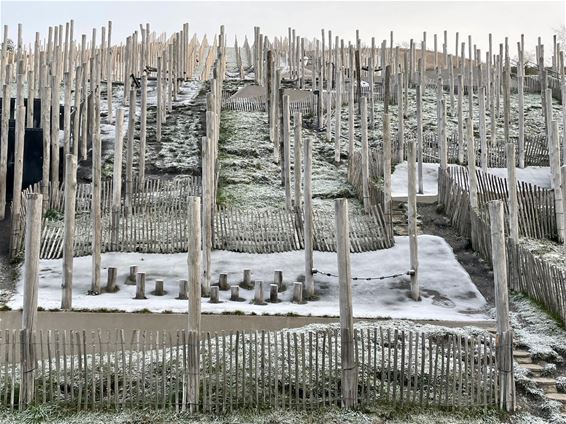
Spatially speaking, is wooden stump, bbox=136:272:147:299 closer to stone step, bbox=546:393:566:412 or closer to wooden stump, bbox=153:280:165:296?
wooden stump, bbox=153:280:165:296

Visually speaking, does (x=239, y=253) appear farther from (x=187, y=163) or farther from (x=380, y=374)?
(x=187, y=163)

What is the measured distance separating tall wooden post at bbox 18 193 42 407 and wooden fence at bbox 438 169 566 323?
657 centimetres

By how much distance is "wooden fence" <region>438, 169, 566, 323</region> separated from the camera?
22.5ft

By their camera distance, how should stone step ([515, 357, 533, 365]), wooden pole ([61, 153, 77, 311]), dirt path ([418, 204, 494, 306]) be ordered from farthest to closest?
dirt path ([418, 204, 494, 306]) < wooden pole ([61, 153, 77, 311]) < stone step ([515, 357, 533, 365])

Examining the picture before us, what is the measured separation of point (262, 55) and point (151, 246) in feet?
48.7

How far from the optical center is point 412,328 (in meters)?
6.58

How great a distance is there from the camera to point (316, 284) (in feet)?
27.9

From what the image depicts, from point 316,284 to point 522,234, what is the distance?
180 inches

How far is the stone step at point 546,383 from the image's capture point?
18.3ft

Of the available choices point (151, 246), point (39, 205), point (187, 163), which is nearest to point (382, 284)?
point (151, 246)

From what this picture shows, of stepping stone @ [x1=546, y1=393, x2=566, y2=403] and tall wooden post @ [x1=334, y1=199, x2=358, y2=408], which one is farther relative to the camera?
stepping stone @ [x1=546, y1=393, x2=566, y2=403]

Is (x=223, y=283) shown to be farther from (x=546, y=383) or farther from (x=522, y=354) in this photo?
(x=546, y=383)

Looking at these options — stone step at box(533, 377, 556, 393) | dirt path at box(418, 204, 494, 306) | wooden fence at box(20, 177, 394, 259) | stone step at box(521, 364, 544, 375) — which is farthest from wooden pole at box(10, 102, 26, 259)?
stone step at box(533, 377, 556, 393)

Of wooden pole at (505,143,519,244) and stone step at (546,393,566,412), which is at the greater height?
wooden pole at (505,143,519,244)
